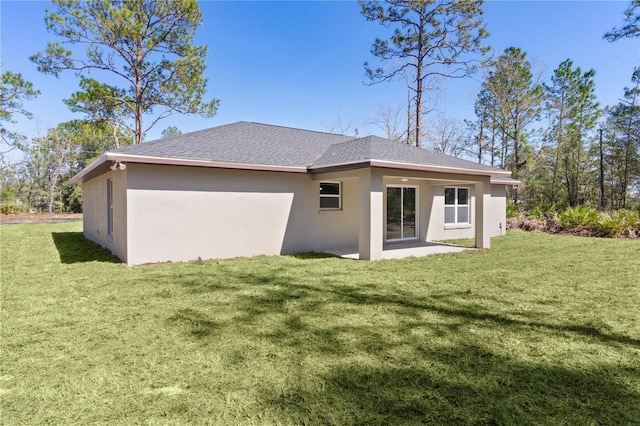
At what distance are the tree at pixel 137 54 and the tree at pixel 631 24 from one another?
23.0 m

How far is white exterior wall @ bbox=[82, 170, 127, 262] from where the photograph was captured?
838 centimetres

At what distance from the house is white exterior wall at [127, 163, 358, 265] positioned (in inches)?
1.0

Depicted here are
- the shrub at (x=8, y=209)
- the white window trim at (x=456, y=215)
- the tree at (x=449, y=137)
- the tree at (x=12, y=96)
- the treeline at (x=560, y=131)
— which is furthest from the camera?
the tree at (x=449, y=137)

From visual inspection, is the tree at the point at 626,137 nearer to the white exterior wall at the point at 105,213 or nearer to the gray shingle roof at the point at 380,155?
the gray shingle roof at the point at 380,155

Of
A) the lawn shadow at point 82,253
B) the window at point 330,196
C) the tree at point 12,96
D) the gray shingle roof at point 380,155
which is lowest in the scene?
the lawn shadow at point 82,253

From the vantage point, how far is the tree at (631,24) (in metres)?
17.8

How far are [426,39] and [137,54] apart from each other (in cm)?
1688

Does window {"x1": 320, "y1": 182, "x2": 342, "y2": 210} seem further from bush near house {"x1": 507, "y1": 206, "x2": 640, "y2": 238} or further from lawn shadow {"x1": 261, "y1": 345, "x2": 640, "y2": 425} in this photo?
bush near house {"x1": 507, "y1": 206, "x2": 640, "y2": 238}

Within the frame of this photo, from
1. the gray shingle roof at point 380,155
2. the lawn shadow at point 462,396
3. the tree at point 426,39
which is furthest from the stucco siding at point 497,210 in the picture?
the lawn shadow at point 462,396

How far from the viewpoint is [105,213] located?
11.0m

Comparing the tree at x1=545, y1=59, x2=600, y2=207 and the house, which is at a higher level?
the tree at x1=545, y1=59, x2=600, y2=207

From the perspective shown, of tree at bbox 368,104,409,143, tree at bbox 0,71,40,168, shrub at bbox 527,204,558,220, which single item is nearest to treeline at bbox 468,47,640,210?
tree at bbox 368,104,409,143

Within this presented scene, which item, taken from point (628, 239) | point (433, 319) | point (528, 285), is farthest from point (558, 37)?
point (433, 319)

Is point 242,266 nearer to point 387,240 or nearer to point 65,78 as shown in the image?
point 387,240
